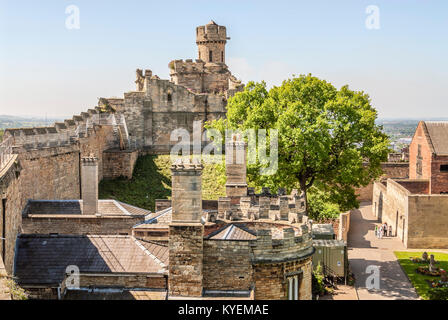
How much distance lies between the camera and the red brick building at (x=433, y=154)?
37031 mm

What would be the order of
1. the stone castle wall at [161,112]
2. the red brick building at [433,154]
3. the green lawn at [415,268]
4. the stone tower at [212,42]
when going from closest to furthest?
the green lawn at [415,268], the red brick building at [433,154], the stone castle wall at [161,112], the stone tower at [212,42]

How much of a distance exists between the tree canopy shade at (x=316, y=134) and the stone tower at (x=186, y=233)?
591 inches

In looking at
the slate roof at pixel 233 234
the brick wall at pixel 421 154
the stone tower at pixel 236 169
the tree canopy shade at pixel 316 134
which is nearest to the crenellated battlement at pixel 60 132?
the stone tower at pixel 236 169

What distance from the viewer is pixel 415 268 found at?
80.2 feet

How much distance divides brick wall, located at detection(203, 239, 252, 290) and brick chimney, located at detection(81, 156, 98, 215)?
8023 mm

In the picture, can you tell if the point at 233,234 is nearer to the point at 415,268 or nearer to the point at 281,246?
the point at 281,246

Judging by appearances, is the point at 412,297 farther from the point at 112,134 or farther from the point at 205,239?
the point at 112,134

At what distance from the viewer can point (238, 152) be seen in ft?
70.7

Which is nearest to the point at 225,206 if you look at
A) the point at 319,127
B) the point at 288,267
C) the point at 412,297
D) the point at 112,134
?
the point at 288,267

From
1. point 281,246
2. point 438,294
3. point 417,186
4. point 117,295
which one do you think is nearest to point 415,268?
point 438,294

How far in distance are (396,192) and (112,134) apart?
2125cm

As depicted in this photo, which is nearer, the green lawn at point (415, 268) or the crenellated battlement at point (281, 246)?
the crenellated battlement at point (281, 246)

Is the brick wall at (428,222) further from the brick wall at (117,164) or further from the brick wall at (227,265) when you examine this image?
the brick wall at (227,265)

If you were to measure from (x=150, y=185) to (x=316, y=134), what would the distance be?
13.8 metres
